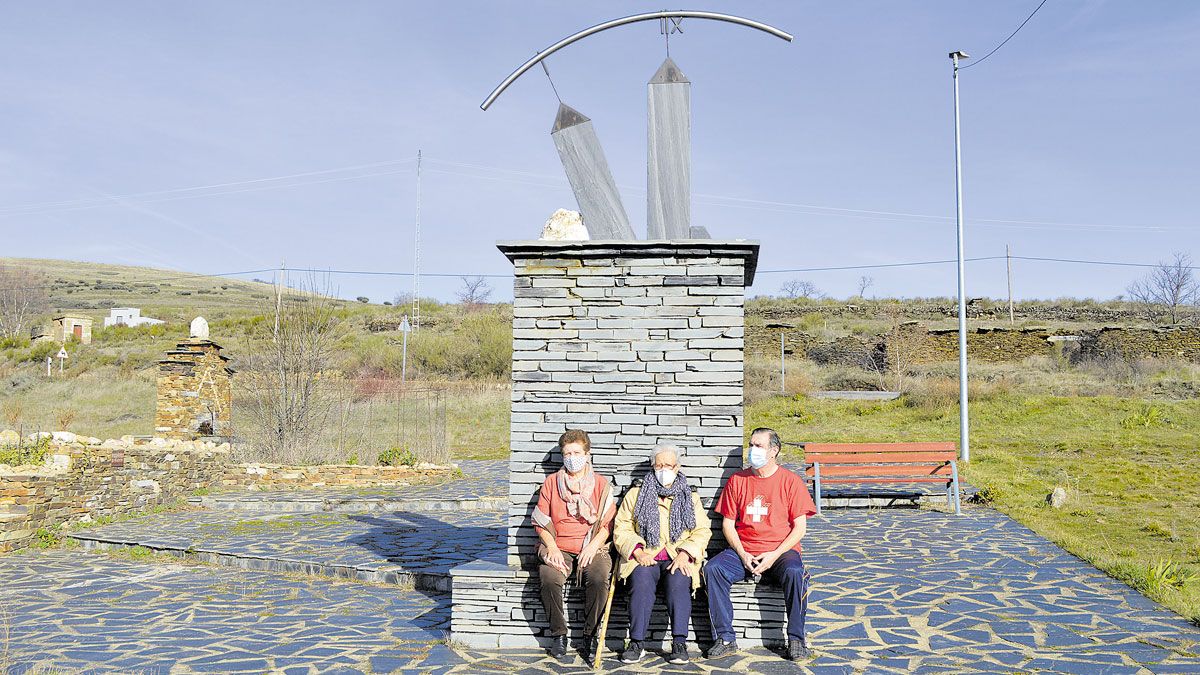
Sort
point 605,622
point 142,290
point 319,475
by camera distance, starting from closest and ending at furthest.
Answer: point 605,622, point 319,475, point 142,290

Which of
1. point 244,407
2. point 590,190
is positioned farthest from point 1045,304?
point 590,190

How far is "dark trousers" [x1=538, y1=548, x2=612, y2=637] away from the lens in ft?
17.3

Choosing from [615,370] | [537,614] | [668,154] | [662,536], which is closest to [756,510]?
[662,536]

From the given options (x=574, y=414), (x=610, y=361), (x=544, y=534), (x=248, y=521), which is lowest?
(x=248, y=521)

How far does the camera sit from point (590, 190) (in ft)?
21.0

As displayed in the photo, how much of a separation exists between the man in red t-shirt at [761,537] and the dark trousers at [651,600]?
0.60ft

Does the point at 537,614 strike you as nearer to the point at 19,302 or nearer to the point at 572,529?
the point at 572,529

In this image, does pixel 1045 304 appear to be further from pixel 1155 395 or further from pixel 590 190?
pixel 590 190

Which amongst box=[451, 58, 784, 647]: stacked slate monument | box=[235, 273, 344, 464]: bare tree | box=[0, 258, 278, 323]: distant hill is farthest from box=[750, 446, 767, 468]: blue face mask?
box=[0, 258, 278, 323]: distant hill

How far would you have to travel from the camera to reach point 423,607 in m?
6.70

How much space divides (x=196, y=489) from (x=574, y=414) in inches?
376

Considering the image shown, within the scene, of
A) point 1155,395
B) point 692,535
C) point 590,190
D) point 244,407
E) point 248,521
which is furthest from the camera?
point 1155,395

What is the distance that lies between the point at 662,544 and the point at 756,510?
66 centimetres

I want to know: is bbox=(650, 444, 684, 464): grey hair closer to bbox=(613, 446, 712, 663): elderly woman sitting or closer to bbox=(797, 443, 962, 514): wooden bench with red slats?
bbox=(613, 446, 712, 663): elderly woman sitting
